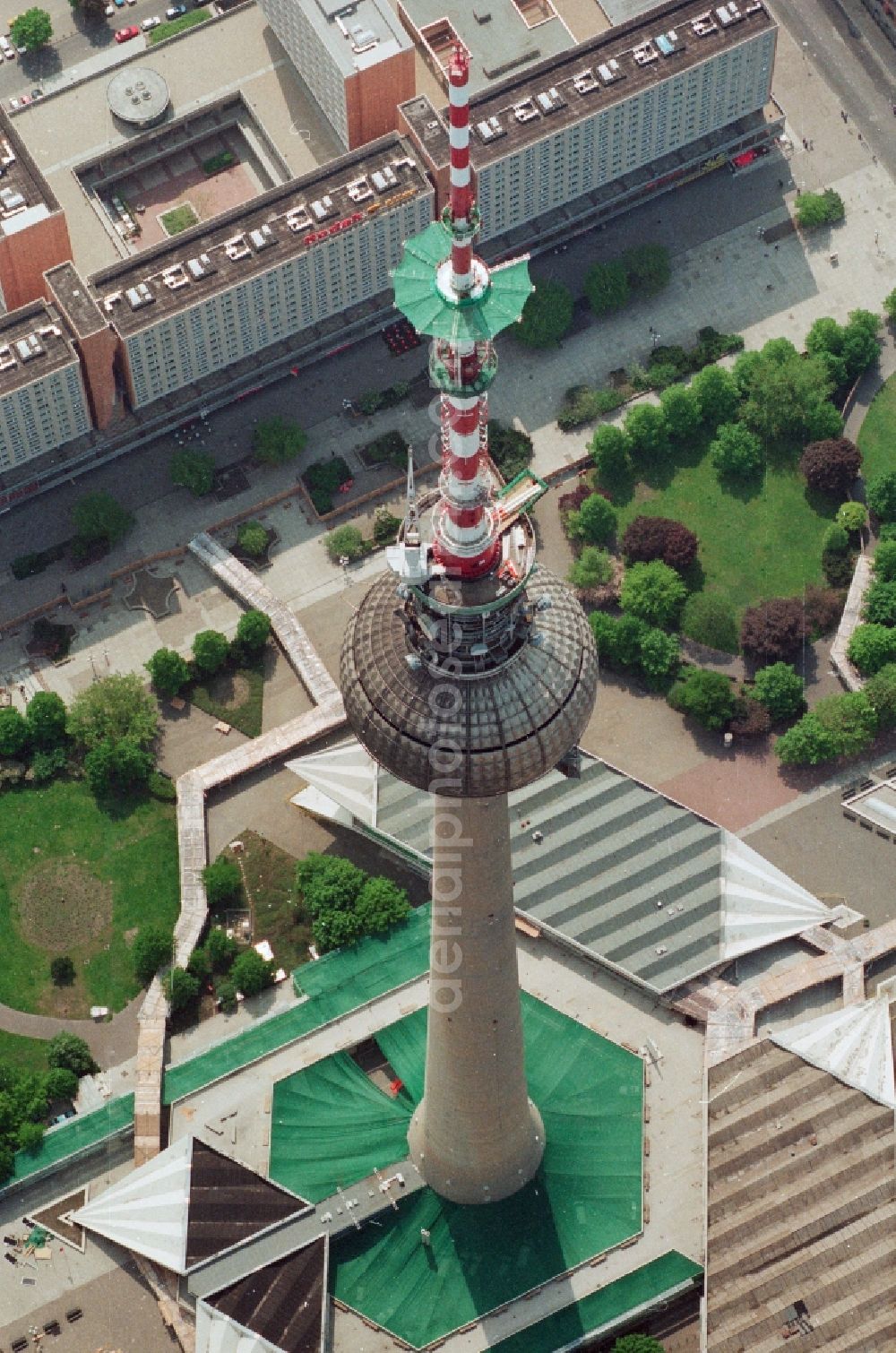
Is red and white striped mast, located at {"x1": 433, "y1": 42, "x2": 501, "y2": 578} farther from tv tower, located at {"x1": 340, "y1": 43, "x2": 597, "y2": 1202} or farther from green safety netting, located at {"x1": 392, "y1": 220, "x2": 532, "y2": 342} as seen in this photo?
green safety netting, located at {"x1": 392, "y1": 220, "x2": 532, "y2": 342}

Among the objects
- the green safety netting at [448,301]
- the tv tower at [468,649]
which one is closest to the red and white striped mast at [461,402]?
the tv tower at [468,649]

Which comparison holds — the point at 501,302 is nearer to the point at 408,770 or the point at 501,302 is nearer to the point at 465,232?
the point at 465,232

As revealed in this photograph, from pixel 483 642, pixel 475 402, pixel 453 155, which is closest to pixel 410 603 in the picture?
pixel 483 642

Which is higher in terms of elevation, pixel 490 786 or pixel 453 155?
pixel 453 155

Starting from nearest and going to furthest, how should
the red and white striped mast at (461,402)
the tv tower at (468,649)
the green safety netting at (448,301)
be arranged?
the red and white striped mast at (461,402), the green safety netting at (448,301), the tv tower at (468,649)

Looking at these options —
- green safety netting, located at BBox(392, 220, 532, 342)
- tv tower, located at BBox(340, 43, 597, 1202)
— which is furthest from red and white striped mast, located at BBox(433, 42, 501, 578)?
→ green safety netting, located at BBox(392, 220, 532, 342)

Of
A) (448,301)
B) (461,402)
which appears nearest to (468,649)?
(461,402)

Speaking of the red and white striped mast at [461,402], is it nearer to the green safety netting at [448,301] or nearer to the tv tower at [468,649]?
the tv tower at [468,649]
